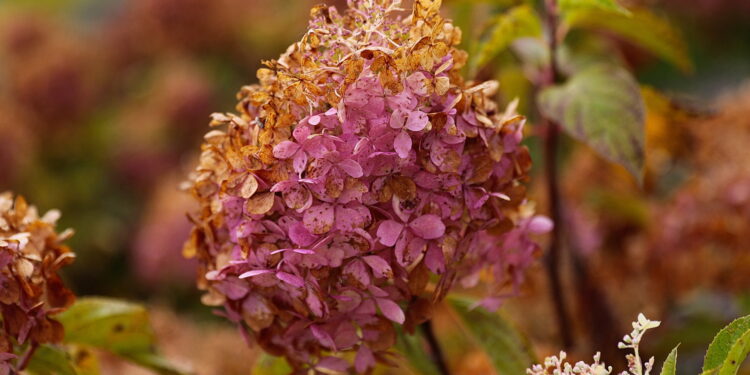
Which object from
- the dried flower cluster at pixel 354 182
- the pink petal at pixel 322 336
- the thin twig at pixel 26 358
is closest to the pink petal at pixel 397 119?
the dried flower cluster at pixel 354 182

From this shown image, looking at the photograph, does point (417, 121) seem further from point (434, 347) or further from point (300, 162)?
point (434, 347)

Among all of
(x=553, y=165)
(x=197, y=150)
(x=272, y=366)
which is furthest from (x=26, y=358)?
(x=197, y=150)

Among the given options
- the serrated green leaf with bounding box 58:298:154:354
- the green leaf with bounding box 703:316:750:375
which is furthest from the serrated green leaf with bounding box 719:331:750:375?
the serrated green leaf with bounding box 58:298:154:354

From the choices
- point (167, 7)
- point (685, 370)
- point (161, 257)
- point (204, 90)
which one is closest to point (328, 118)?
point (685, 370)

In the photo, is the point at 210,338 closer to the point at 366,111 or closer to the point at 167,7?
the point at 366,111

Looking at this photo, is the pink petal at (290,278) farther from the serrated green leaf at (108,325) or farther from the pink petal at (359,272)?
the serrated green leaf at (108,325)

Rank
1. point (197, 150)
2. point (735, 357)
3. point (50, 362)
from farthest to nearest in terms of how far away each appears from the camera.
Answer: point (197, 150), point (50, 362), point (735, 357)
